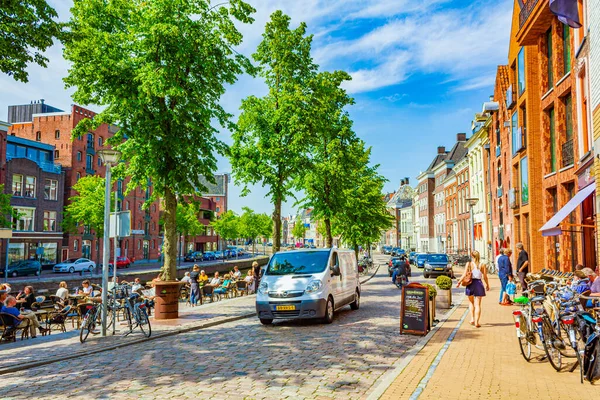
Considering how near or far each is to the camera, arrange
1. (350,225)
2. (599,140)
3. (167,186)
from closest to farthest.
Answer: (599,140) < (167,186) < (350,225)

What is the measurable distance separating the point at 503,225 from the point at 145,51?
28821mm

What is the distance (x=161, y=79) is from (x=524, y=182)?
18.8 meters

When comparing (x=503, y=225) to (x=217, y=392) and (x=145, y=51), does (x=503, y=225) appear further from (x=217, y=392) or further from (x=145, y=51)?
(x=217, y=392)

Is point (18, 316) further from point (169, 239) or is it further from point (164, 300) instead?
point (169, 239)

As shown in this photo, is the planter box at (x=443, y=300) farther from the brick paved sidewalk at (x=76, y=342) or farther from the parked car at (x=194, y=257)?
the parked car at (x=194, y=257)

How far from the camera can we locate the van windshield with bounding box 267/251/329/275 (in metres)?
13.5

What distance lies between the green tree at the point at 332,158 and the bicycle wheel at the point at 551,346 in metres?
19.0

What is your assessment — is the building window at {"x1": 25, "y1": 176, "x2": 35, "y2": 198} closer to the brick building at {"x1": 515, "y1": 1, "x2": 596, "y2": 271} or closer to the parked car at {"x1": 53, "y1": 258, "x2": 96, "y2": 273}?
the parked car at {"x1": 53, "y1": 258, "x2": 96, "y2": 273}

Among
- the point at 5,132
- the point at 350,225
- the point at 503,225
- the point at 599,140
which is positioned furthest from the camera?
the point at 5,132

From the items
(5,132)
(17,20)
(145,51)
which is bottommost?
(17,20)

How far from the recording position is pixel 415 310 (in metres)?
11.2

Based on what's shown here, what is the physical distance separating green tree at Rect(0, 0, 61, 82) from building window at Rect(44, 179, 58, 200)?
148 feet

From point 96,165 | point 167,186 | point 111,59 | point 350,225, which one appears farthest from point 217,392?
point 96,165

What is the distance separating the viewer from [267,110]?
973 inches
